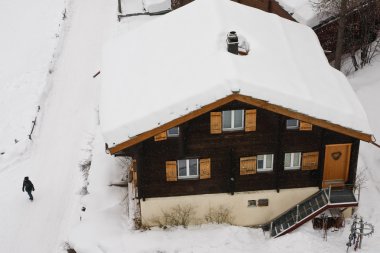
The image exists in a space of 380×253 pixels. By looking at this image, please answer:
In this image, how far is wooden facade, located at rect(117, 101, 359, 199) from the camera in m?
28.3

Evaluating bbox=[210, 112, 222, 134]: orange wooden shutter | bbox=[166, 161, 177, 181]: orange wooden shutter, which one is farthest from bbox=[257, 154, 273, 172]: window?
bbox=[166, 161, 177, 181]: orange wooden shutter

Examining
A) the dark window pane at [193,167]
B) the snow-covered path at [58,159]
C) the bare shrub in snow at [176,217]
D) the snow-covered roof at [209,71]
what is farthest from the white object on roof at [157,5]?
the bare shrub in snow at [176,217]

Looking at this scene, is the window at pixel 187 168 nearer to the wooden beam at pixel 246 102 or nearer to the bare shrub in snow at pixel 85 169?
the wooden beam at pixel 246 102

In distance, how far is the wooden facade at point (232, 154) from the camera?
2831 cm

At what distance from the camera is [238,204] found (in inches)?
1189

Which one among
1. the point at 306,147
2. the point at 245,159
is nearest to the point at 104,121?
the point at 245,159

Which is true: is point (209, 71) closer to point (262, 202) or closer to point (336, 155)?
point (262, 202)

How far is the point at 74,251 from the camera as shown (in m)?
30.4

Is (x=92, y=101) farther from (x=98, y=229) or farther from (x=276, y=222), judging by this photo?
(x=276, y=222)

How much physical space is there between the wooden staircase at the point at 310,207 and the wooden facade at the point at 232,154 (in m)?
0.79

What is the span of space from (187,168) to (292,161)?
505 cm

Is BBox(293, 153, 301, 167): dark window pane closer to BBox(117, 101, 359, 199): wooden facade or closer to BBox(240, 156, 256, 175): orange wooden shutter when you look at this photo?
BBox(117, 101, 359, 199): wooden facade

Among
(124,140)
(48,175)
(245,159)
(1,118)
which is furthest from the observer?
(1,118)

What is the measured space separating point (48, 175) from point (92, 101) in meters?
8.34
